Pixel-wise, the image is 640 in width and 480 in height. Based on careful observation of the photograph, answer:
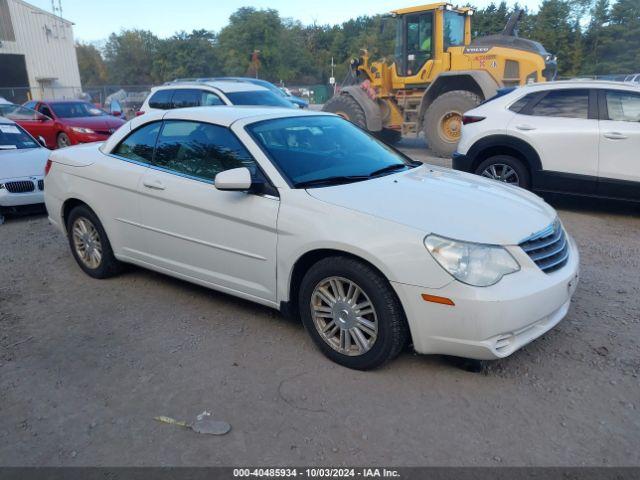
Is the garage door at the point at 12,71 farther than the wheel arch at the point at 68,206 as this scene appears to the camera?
Yes

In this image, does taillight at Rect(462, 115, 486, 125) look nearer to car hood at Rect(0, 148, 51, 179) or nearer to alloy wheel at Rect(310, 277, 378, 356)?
alloy wheel at Rect(310, 277, 378, 356)

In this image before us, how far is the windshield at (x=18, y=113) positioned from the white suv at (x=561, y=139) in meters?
11.4

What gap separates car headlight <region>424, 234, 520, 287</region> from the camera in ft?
9.71

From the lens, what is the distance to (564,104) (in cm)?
682

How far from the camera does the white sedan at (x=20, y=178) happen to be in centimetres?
734

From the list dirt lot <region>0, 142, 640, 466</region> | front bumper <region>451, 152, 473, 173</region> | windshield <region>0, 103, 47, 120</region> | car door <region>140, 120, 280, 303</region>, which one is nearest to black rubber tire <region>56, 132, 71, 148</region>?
windshield <region>0, 103, 47, 120</region>

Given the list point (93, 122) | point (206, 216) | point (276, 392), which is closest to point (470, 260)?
point (276, 392)

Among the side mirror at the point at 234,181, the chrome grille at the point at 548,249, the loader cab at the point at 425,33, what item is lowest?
the chrome grille at the point at 548,249

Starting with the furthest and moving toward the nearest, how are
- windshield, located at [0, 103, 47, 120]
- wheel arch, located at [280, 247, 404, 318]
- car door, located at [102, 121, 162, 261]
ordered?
windshield, located at [0, 103, 47, 120], car door, located at [102, 121, 162, 261], wheel arch, located at [280, 247, 404, 318]

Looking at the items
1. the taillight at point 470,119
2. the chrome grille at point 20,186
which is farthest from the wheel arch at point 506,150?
the chrome grille at point 20,186

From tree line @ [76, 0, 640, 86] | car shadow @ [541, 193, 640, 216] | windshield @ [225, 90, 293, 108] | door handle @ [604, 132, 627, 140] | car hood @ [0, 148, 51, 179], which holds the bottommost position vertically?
car shadow @ [541, 193, 640, 216]

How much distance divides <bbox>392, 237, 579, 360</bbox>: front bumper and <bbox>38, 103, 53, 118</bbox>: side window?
45.0 feet

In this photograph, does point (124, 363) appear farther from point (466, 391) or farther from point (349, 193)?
point (466, 391)

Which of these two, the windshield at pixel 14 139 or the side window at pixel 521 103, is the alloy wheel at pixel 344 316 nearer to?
the side window at pixel 521 103
